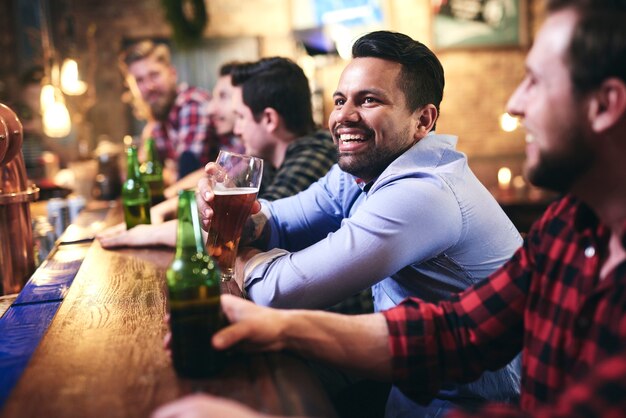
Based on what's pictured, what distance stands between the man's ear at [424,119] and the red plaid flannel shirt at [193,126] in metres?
2.55

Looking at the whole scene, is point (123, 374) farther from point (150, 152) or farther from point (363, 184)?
point (150, 152)

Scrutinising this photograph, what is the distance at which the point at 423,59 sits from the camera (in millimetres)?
1719

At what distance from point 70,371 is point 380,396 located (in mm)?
1053

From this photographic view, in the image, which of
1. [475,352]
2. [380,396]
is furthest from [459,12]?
[475,352]

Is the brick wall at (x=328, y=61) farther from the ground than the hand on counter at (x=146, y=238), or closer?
farther from the ground

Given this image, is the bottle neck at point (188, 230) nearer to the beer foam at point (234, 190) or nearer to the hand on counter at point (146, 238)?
the beer foam at point (234, 190)

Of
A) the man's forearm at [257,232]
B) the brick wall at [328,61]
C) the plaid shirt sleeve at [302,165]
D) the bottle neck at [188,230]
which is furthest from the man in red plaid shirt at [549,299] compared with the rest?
the brick wall at [328,61]

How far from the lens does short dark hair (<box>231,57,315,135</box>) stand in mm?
2633

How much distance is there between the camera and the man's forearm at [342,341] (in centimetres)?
107

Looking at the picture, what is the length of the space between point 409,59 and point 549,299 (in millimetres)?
904

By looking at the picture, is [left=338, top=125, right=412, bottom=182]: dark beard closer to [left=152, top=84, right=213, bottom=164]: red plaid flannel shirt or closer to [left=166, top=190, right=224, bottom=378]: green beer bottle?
[left=166, top=190, right=224, bottom=378]: green beer bottle

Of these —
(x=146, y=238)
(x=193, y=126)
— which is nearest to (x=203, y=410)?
(x=146, y=238)

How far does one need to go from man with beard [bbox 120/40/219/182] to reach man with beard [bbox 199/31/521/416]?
7.66ft

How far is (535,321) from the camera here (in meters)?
1.02
